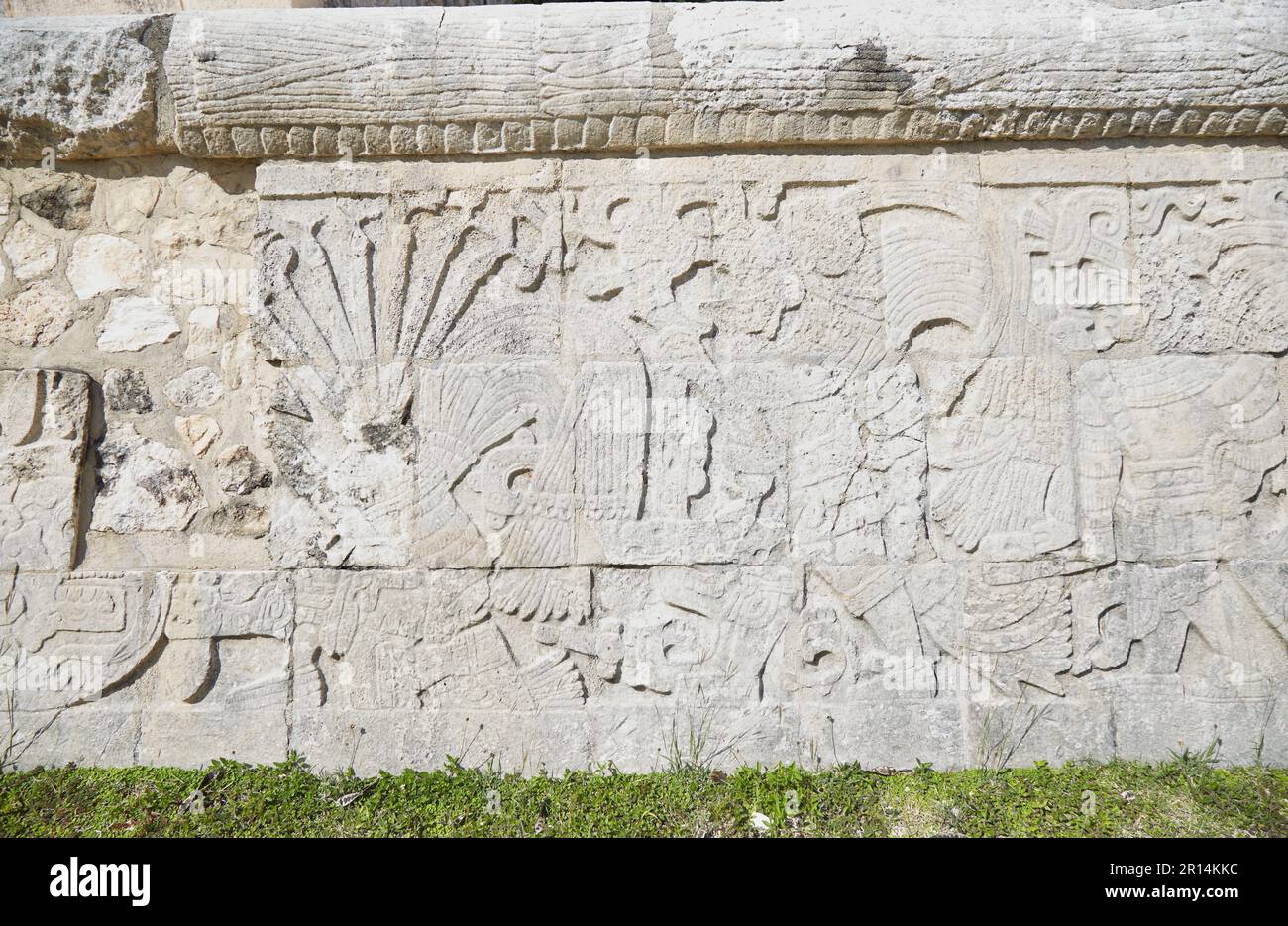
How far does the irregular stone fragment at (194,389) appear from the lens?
2.75 m

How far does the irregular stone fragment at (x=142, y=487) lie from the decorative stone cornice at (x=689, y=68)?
41.3 inches

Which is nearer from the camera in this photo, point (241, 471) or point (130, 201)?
point (241, 471)

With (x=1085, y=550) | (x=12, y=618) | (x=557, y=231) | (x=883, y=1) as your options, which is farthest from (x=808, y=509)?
(x=12, y=618)

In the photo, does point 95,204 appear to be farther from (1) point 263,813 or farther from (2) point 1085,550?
(2) point 1085,550

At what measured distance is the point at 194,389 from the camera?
108 inches

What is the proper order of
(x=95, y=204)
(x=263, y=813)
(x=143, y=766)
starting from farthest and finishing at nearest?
(x=95, y=204)
(x=143, y=766)
(x=263, y=813)

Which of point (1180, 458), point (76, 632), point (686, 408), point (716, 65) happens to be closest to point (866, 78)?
point (716, 65)

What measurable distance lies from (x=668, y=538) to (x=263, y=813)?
1.41 metres

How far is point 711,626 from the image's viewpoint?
2.62m

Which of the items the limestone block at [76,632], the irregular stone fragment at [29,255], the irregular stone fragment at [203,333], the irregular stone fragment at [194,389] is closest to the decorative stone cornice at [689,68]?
the irregular stone fragment at [29,255]

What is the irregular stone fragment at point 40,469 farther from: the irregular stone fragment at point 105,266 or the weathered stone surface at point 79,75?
the weathered stone surface at point 79,75

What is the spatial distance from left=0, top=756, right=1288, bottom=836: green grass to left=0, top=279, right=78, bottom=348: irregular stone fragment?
1394 mm

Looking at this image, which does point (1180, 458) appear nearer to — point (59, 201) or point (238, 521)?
point (238, 521)

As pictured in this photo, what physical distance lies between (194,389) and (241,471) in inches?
13.0
